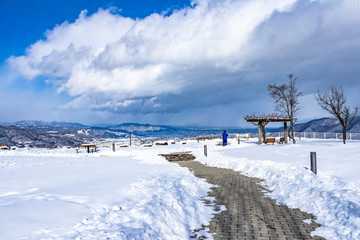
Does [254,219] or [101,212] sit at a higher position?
[101,212]

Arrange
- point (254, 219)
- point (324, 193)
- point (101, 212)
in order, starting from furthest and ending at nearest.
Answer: point (324, 193)
point (254, 219)
point (101, 212)

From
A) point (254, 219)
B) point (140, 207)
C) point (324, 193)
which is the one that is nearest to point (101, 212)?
point (140, 207)

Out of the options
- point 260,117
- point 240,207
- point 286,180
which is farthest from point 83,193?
point 260,117

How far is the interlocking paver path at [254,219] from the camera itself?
5061mm

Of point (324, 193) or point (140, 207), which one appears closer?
point (140, 207)

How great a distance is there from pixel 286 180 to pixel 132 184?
18.3 ft

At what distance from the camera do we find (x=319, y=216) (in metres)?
5.99

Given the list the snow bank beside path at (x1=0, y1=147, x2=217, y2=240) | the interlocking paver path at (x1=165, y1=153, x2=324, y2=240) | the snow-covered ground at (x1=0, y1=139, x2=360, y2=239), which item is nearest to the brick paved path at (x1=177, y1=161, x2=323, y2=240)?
the interlocking paver path at (x1=165, y1=153, x2=324, y2=240)

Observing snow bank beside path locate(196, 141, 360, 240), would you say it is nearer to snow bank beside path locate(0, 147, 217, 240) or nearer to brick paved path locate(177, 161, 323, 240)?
brick paved path locate(177, 161, 323, 240)

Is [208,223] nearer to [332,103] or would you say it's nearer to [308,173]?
[308,173]

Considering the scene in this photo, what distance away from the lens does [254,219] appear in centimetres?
591

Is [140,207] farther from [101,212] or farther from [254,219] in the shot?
[254,219]

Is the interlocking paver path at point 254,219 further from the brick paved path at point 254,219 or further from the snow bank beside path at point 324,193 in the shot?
the snow bank beside path at point 324,193

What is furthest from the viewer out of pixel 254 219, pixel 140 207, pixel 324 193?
pixel 324 193
